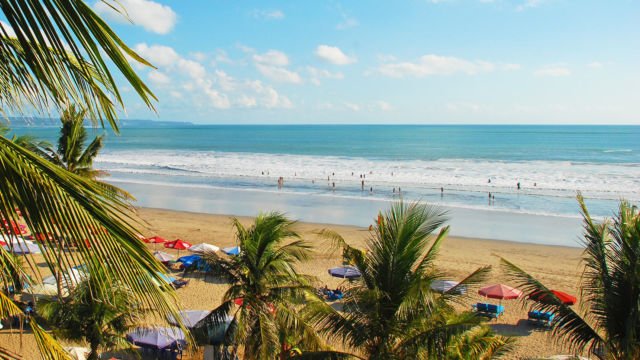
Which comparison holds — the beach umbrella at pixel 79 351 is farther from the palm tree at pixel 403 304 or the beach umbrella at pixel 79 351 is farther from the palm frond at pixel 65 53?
the palm frond at pixel 65 53

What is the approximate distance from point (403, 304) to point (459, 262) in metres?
16.8

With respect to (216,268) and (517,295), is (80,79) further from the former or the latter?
(517,295)

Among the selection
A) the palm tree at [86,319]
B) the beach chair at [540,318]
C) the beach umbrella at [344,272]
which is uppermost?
the palm tree at [86,319]

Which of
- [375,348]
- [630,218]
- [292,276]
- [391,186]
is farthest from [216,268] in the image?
[391,186]

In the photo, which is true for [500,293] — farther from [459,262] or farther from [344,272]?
[459,262]

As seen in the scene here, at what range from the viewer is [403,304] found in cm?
627

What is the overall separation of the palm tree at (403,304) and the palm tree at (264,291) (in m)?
1.82

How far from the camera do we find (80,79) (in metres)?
1.61

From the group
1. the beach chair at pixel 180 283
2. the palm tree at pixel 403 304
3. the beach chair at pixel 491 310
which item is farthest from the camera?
the beach chair at pixel 180 283

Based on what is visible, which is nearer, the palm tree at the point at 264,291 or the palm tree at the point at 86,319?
the palm tree at the point at 264,291

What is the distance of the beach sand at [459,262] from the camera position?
13.8 meters

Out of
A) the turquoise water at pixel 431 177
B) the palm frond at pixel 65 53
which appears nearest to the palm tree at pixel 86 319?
the palm frond at pixel 65 53

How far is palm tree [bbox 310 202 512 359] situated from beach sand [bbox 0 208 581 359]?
6.52 meters

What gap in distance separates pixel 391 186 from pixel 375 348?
3955 cm
